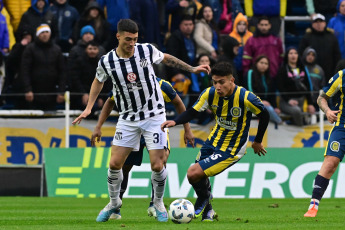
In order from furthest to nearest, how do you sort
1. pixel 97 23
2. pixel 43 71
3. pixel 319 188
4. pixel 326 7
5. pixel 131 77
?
1. pixel 326 7
2. pixel 97 23
3. pixel 43 71
4. pixel 319 188
5. pixel 131 77

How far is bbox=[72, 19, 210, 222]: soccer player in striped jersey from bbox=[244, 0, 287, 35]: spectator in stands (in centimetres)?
956

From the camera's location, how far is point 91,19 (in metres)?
18.1

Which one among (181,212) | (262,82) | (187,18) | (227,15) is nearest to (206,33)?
(187,18)

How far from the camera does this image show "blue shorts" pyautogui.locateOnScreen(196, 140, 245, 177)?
400 inches

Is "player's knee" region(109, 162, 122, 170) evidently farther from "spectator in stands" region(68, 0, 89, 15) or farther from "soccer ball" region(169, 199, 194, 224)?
"spectator in stands" region(68, 0, 89, 15)

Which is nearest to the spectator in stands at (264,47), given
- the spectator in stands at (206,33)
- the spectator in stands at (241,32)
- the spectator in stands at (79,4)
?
the spectator in stands at (241,32)

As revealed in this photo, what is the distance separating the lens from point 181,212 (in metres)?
9.61

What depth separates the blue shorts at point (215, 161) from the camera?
10.2 metres

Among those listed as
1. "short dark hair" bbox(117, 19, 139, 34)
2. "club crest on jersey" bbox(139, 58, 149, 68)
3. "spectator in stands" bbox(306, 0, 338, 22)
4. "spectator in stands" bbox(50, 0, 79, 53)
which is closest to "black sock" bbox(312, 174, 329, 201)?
"club crest on jersey" bbox(139, 58, 149, 68)

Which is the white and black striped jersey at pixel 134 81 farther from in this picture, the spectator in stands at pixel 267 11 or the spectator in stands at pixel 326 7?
the spectator in stands at pixel 326 7

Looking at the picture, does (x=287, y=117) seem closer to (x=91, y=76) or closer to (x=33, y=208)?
(x=91, y=76)

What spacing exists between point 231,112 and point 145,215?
2.16 meters

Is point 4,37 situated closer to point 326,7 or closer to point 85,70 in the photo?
point 85,70

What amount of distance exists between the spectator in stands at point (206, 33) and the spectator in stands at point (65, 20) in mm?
2624
